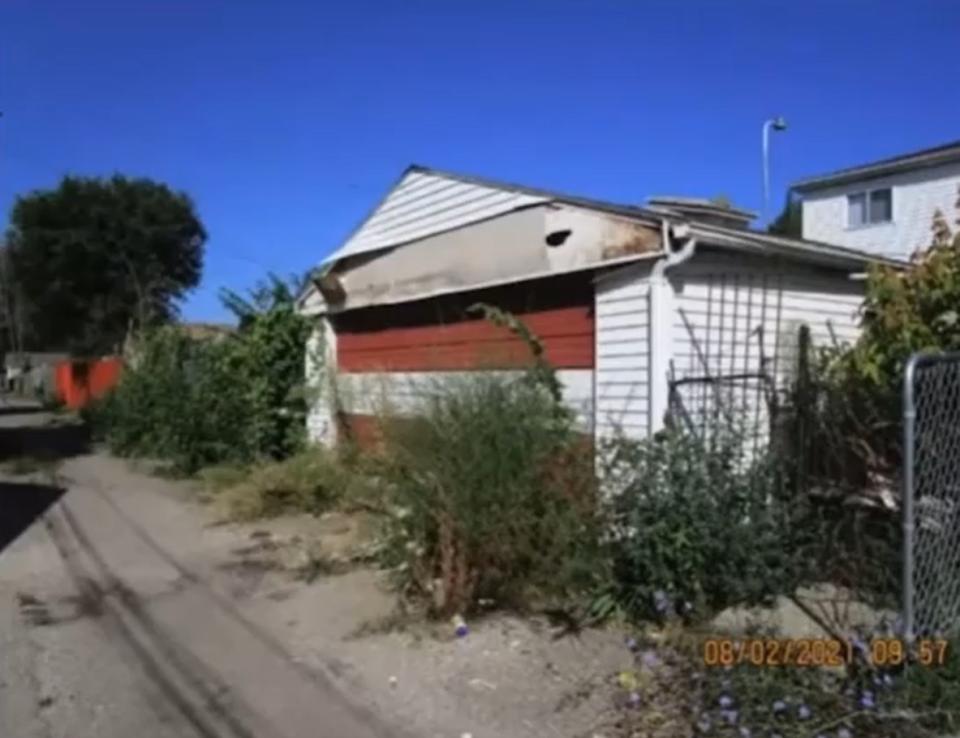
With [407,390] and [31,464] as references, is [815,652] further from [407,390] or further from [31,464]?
[31,464]

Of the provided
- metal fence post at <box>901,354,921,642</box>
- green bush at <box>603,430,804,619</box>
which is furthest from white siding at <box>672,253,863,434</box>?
metal fence post at <box>901,354,921,642</box>

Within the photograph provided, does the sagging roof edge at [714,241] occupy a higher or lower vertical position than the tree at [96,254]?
lower

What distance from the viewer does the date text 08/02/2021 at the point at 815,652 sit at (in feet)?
14.2

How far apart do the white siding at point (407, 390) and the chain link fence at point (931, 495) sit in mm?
3327

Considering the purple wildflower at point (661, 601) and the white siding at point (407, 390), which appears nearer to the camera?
the purple wildflower at point (661, 601)

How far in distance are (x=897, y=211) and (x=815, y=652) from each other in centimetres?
2159

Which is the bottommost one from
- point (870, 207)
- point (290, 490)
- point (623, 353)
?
point (290, 490)

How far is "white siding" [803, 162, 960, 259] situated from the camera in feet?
72.6

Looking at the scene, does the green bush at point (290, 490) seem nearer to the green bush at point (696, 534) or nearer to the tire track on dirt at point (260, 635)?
the tire track on dirt at point (260, 635)

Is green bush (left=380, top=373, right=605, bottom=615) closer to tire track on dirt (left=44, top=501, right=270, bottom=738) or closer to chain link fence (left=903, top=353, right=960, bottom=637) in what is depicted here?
tire track on dirt (left=44, top=501, right=270, bottom=738)

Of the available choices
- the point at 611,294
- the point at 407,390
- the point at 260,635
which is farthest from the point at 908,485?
the point at 407,390

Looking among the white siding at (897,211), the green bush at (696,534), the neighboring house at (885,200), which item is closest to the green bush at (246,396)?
the green bush at (696,534)

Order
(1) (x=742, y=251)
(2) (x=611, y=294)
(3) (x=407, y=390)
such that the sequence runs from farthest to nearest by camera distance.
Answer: (3) (x=407, y=390), (2) (x=611, y=294), (1) (x=742, y=251)

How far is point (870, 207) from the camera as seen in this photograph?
80.4 feet
